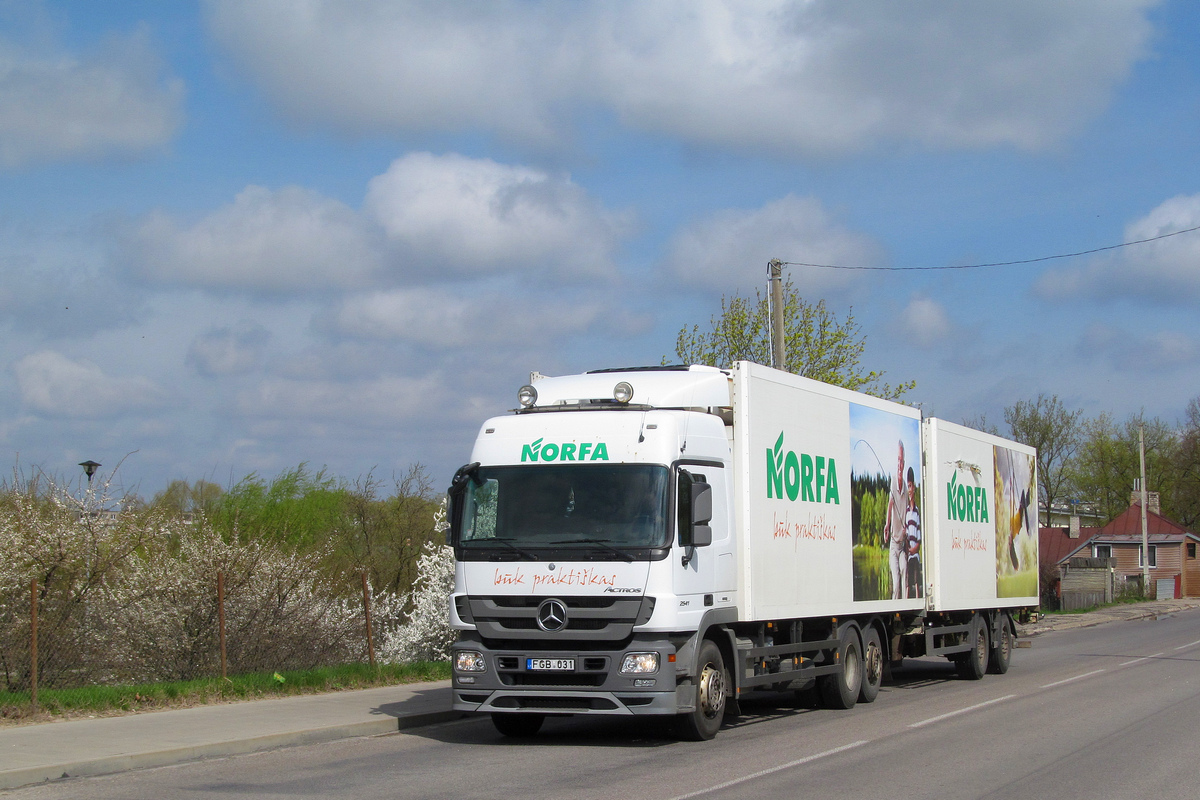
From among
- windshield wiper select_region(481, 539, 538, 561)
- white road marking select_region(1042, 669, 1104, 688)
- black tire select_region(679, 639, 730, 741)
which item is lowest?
white road marking select_region(1042, 669, 1104, 688)

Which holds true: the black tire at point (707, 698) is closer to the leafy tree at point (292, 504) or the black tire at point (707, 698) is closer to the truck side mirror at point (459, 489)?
the truck side mirror at point (459, 489)

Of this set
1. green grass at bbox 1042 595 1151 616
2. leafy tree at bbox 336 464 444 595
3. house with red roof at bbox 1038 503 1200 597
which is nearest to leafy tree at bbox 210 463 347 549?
leafy tree at bbox 336 464 444 595

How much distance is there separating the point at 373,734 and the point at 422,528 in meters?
18.2

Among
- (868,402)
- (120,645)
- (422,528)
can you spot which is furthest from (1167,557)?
(120,645)

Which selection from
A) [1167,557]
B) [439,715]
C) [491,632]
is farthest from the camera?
[1167,557]

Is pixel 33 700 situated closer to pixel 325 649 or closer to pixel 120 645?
pixel 120 645

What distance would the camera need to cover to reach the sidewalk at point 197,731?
9.44 metres

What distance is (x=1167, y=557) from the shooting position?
75625 millimetres

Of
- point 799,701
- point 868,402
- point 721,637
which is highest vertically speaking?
point 868,402

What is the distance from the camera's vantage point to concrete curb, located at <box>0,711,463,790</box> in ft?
29.3

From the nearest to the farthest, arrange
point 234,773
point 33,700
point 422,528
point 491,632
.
Answer: point 234,773
point 491,632
point 33,700
point 422,528

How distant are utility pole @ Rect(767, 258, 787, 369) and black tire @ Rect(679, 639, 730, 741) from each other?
13.0 metres

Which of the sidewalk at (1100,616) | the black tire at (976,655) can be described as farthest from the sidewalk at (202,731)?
the sidewalk at (1100,616)

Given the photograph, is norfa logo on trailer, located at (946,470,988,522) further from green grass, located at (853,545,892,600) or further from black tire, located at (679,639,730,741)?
black tire, located at (679,639,730,741)
